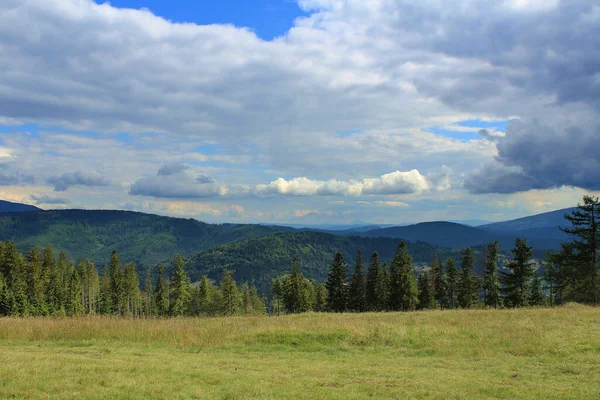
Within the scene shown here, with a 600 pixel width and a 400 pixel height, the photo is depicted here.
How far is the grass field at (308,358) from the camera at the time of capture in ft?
29.0

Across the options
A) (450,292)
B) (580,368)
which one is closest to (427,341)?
(580,368)

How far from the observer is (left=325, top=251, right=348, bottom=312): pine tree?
5769cm

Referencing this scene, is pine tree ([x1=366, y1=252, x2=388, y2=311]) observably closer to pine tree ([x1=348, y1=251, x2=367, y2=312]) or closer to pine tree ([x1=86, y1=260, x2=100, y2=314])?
pine tree ([x1=348, y1=251, x2=367, y2=312])

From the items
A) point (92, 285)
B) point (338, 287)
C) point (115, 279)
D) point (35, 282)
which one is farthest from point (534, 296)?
point (92, 285)

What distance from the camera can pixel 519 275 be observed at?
4819cm

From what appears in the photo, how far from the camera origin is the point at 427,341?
16.4 metres

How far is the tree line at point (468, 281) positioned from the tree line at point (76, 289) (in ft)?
62.9

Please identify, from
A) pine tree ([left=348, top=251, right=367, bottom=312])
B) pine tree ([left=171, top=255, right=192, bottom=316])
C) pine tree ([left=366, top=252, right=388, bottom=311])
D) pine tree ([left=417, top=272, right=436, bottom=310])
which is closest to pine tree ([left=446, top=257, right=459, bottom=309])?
pine tree ([left=417, top=272, right=436, bottom=310])

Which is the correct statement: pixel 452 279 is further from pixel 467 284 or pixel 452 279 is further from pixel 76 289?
pixel 76 289

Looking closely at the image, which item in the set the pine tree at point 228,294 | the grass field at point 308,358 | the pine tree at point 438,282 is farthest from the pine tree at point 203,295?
the grass field at point 308,358

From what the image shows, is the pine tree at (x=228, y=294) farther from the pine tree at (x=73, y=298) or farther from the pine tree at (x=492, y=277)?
the pine tree at (x=492, y=277)

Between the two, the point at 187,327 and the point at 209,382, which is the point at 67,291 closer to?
the point at 187,327

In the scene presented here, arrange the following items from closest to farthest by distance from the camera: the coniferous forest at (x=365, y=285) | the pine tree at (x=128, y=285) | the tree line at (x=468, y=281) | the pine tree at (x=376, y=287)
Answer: the tree line at (x=468, y=281)
the coniferous forest at (x=365, y=285)
the pine tree at (x=376, y=287)
the pine tree at (x=128, y=285)

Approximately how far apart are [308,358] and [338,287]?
45.2 metres
